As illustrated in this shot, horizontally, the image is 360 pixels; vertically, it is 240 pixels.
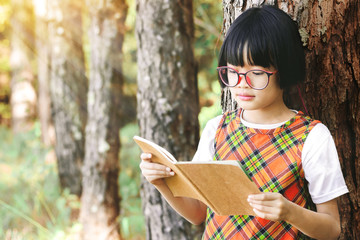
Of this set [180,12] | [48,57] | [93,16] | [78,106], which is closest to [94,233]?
[78,106]

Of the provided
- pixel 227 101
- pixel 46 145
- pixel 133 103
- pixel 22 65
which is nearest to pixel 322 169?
pixel 227 101

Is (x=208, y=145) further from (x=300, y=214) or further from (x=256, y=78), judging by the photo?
(x=300, y=214)

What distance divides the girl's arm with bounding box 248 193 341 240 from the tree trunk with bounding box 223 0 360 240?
0.54 metres

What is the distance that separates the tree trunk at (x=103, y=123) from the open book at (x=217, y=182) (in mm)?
3567

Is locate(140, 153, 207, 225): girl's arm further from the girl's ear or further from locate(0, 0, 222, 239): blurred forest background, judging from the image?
locate(0, 0, 222, 239): blurred forest background

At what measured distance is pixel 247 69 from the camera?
153 cm

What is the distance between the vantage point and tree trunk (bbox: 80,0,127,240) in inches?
198

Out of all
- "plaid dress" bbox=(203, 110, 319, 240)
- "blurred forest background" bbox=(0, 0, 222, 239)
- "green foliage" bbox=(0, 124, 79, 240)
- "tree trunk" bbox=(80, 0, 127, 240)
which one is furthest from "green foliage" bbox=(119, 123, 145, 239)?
"plaid dress" bbox=(203, 110, 319, 240)

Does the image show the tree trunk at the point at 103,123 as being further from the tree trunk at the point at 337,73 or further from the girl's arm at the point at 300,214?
the girl's arm at the point at 300,214

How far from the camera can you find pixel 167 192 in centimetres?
176

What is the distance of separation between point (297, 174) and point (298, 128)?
179mm

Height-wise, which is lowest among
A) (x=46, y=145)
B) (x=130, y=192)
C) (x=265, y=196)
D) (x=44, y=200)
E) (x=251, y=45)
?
(x=130, y=192)

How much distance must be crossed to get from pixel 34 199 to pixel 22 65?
262 inches

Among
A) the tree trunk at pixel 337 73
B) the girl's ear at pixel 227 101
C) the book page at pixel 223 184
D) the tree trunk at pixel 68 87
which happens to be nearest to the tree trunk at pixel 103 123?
the tree trunk at pixel 68 87
